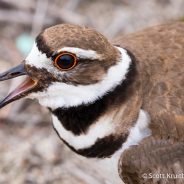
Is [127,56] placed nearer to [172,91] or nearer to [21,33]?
[172,91]

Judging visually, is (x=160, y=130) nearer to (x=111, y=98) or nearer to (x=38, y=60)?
(x=111, y=98)

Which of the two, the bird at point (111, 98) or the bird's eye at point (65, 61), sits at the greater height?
the bird's eye at point (65, 61)

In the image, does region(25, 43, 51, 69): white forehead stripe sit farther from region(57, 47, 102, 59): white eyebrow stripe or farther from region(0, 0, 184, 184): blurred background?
region(0, 0, 184, 184): blurred background

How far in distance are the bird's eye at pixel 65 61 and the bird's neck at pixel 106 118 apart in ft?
0.79

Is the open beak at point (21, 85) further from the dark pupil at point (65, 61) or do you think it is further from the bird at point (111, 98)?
the dark pupil at point (65, 61)

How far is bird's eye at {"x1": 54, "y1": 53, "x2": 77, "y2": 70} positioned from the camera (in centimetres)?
293

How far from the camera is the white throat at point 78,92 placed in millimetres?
3020

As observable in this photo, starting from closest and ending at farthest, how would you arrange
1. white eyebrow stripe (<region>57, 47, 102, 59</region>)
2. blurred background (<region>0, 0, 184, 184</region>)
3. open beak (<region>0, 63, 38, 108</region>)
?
1. white eyebrow stripe (<region>57, 47, 102, 59</region>)
2. open beak (<region>0, 63, 38, 108</region>)
3. blurred background (<region>0, 0, 184, 184</region>)

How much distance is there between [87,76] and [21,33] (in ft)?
7.53

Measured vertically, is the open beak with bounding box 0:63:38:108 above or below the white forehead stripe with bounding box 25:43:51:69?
below

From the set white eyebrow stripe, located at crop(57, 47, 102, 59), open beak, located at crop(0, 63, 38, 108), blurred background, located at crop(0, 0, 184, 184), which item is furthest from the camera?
blurred background, located at crop(0, 0, 184, 184)

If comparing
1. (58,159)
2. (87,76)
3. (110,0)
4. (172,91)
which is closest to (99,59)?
(87,76)

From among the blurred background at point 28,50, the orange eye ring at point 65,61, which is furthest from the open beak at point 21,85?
the blurred background at point 28,50

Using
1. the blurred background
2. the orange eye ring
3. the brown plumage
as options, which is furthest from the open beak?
the blurred background
